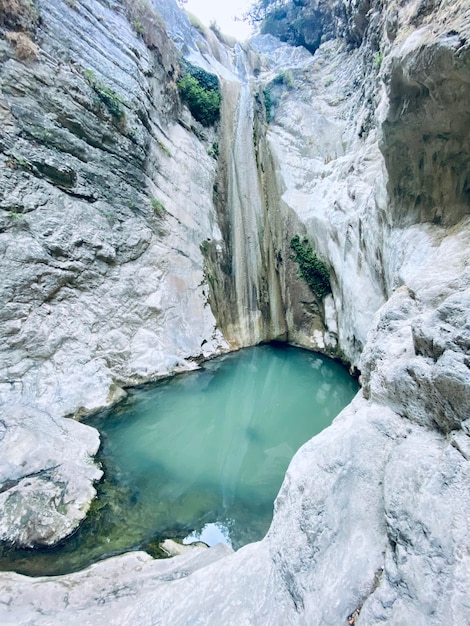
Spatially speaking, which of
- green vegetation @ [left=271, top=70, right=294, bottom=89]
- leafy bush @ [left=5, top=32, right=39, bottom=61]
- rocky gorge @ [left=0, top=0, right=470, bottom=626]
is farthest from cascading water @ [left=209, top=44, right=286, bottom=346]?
leafy bush @ [left=5, top=32, right=39, bottom=61]

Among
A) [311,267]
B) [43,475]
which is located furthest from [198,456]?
[311,267]

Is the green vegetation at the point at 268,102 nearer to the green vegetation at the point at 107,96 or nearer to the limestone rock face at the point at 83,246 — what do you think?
the limestone rock face at the point at 83,246

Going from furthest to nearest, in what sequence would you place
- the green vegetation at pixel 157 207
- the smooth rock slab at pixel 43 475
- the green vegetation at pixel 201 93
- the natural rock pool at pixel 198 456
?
the green vegetation at pixel 201 93 → the green vegetation at pixel 157 207 → the natural rock pool at pixel 198 456 → the smooth rock slab at pixel 43 475

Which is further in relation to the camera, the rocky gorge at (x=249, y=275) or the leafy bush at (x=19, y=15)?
the leafy bush at (x=19, y=15)

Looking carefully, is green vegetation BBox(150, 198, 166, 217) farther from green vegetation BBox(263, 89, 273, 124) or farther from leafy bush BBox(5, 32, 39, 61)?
green vegetation BBox(263, 89, 273, 124)

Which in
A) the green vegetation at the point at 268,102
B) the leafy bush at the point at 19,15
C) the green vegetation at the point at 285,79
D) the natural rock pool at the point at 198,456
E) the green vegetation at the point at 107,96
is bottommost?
the natural rock pool at the point at 198,456

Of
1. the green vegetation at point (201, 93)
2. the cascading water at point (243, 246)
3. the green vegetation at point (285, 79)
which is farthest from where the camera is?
the green vegetation at point (285, 79)

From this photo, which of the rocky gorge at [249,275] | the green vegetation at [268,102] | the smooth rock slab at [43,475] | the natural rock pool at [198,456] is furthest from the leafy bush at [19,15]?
the green vegetation at [268,102]

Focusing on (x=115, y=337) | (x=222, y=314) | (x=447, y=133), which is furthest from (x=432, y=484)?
(x=222, y=314)
